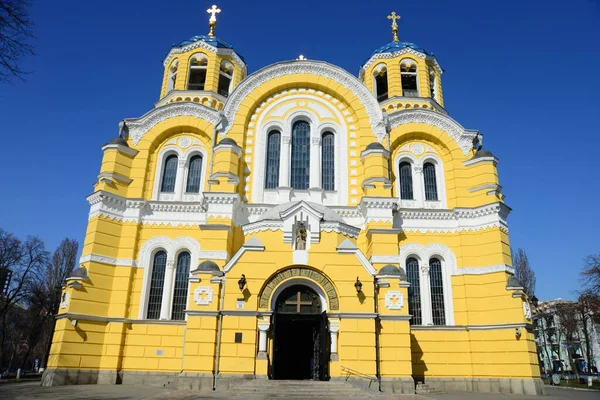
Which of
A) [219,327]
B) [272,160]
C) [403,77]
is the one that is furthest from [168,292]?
[403,77]

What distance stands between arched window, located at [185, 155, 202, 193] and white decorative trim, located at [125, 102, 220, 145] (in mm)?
2183

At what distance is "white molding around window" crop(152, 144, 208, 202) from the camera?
77.4ft

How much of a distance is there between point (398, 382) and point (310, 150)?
1209 cm

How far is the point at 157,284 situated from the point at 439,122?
55.9ft

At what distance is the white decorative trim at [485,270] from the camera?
21031 mm

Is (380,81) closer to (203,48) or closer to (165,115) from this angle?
(203,48)

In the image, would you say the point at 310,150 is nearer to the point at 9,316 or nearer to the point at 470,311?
the point at 470,311

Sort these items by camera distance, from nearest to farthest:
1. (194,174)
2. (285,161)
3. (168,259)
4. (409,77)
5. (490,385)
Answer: (490,385) < (168,259) < (285,161) < (194,174) < (409,77)

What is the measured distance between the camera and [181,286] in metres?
22.0

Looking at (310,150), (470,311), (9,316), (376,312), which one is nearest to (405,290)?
(376,312)

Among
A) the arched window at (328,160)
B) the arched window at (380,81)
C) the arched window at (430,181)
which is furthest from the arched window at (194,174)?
the arched window at (430,181)

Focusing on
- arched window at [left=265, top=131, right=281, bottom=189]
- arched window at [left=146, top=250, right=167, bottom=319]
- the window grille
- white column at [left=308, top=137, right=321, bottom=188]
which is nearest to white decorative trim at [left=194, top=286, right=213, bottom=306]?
arched window at [left=146, top=250, right=167, bottom=319]

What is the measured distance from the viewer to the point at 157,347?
67.7ft

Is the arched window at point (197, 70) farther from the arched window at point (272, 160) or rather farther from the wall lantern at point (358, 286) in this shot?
the wall lantern at point (358, 286)
